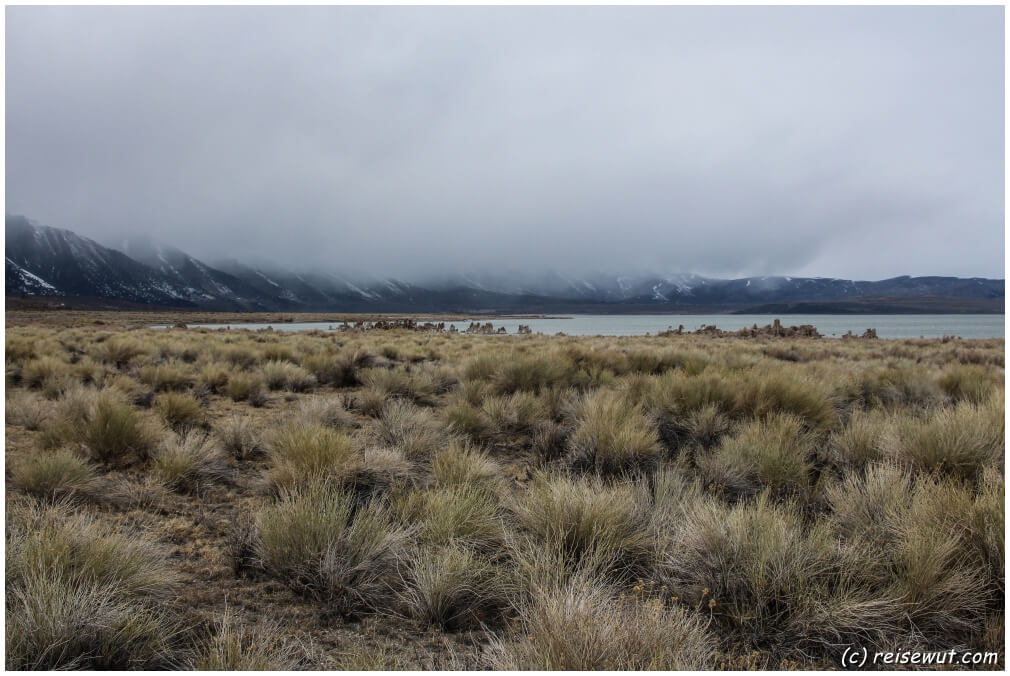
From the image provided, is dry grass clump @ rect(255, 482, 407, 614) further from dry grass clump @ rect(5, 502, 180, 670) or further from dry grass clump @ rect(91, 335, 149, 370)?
dry grass clump @ rect(91, 335, 149, 370)

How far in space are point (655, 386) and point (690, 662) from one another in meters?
5.50

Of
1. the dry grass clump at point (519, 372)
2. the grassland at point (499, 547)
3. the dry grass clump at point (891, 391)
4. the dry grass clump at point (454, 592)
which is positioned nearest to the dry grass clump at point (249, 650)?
the grassland at point (499, 547)

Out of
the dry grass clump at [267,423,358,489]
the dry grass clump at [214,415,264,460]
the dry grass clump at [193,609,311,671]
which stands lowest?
the dry grass clump at [193,609,311,671]

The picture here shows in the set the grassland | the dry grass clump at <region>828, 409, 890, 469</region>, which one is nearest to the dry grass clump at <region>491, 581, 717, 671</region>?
the grassland

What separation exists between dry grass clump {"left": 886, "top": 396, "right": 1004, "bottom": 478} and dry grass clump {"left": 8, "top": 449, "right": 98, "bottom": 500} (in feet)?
21.3

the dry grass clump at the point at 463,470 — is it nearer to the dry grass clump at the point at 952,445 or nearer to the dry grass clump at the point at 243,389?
the dry grass clump at the point at 952,445

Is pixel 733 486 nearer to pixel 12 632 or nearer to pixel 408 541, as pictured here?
pixel 408 541

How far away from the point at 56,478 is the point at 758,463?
556 centimetres

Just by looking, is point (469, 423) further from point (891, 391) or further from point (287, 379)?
point (891, 391)

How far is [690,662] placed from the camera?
206 cm

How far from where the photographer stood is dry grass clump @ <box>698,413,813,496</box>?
407 cm

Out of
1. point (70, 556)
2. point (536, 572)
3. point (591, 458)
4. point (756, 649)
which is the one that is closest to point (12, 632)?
point (70, 556)

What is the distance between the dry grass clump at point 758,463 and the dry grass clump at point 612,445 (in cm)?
50

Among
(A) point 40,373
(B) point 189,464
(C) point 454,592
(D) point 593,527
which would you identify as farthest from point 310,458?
(A) point 40,373
